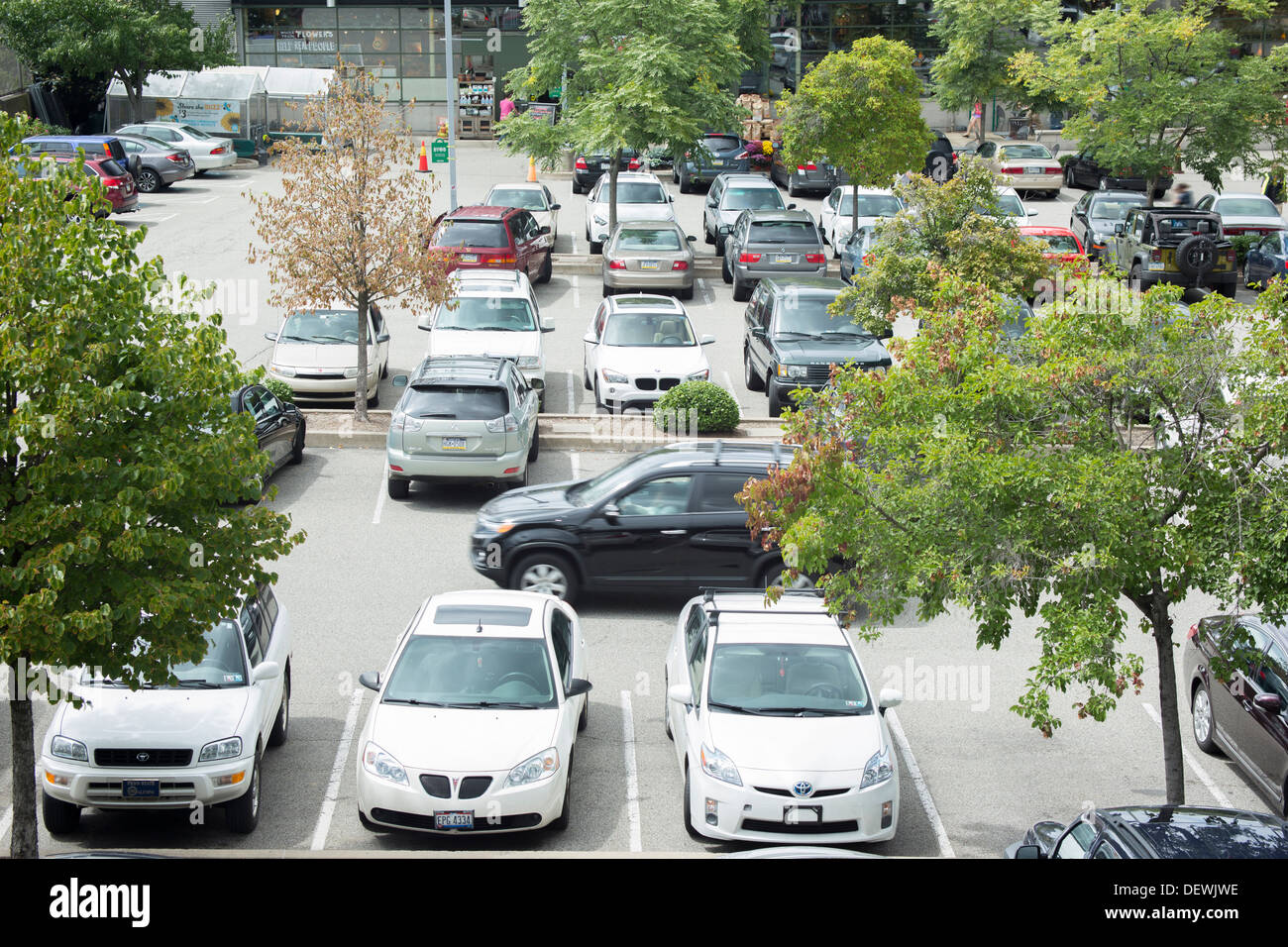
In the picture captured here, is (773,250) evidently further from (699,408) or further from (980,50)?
(980,50)

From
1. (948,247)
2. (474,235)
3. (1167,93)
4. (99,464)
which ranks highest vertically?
(1167,93)

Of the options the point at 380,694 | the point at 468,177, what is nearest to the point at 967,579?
the point at 380,694

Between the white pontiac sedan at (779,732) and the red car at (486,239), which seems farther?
the red car at (486,239)

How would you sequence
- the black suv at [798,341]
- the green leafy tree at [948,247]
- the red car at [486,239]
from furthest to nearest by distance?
the red car at [486,239] → the black suv at [798,341] → the green leafy tree at [948,247]

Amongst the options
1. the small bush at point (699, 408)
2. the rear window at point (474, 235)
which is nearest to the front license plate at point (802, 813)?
the small bush at point (699, 408)

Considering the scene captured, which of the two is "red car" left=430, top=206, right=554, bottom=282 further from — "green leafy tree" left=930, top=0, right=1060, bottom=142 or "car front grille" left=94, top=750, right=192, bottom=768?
"green leafy tree" left=930, top=0, right=1060, bottom=142

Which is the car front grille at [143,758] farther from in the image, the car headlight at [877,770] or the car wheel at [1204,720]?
the car wheel at [1204,720]

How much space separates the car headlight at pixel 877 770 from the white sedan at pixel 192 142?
124 feet

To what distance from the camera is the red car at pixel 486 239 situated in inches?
1097

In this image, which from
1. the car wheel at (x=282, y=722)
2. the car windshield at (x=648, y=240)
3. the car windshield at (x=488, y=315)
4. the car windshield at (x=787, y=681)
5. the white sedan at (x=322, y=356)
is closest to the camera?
the car windshield at (x=787, y=681)

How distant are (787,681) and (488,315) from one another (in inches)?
501

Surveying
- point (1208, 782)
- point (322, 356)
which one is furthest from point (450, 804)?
point (322, 356)

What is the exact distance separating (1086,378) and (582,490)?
7147 mm

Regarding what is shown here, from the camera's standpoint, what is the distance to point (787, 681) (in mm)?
10406
